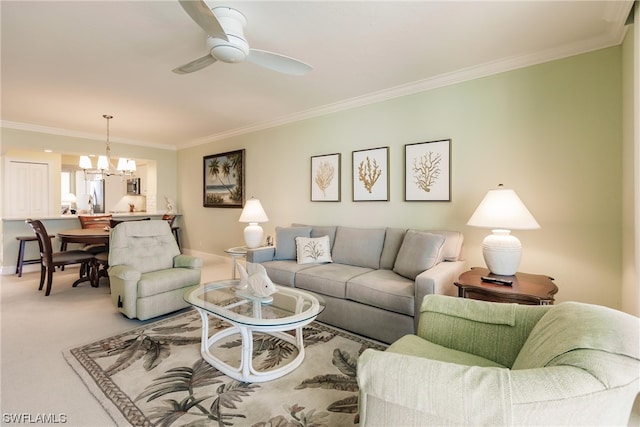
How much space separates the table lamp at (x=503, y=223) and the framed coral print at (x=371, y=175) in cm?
138

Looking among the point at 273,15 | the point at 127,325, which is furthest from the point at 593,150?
the point at 127,325

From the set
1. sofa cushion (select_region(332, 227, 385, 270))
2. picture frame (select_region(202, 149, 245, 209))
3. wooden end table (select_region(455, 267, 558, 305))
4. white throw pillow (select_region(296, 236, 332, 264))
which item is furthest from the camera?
picture frame (select_region(202, 149, 245, 209))

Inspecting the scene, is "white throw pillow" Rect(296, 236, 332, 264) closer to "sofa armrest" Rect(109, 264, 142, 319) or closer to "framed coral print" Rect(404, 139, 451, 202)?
"framed coral print" Rect(404, 139, 451, 202)

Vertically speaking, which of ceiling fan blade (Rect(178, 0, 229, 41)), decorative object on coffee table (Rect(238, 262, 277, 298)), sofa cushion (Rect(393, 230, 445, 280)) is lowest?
decorative object on coffee table (Rect(238, 262, 277, 298))

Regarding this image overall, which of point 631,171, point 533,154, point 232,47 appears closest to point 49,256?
point 232,47

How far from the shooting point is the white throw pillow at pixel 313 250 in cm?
353

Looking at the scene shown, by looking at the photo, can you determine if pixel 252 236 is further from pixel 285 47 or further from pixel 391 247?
pixel 285 47

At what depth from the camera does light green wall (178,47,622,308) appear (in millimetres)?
2420

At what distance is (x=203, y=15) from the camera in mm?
1639

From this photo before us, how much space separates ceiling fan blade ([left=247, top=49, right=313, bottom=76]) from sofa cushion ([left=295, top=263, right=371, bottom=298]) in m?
1.85

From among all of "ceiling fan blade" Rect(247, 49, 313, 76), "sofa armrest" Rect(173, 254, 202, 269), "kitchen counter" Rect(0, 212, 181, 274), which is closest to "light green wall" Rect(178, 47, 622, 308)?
"ceiling fan blade" Rect(247, 49, 313, 76)

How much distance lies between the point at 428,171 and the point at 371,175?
71cm

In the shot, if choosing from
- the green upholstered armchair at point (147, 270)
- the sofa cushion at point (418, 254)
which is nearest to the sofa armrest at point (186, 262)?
the green upholstered armchair at point (147, 270)

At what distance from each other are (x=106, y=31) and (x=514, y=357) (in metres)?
3.45
